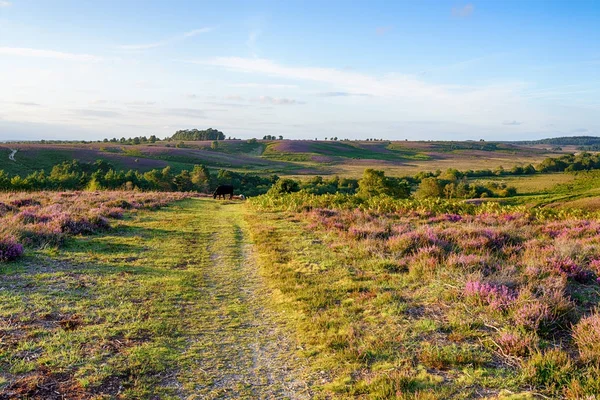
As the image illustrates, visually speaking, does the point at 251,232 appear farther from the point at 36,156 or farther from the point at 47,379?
the point at 36,156

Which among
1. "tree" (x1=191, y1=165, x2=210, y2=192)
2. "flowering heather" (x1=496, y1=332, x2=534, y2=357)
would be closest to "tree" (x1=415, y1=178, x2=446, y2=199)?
"tree" (x1=191, y1=165, x2=210, y2=192)

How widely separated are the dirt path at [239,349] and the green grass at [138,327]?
0.02 m

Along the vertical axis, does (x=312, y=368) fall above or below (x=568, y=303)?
below

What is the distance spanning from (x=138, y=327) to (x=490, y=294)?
679 cm

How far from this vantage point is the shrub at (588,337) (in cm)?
559

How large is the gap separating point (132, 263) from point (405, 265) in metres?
8.01

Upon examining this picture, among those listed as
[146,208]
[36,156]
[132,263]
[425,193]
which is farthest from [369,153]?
[132,263]

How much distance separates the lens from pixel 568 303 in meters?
7.11

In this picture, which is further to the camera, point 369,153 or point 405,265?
point 369,153

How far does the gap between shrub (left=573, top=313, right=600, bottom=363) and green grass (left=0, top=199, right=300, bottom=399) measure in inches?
167

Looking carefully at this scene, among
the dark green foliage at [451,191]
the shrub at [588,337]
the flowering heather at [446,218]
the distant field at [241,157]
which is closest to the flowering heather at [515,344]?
the shrub at [588,337]

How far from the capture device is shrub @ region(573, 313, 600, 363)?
559 centimetres

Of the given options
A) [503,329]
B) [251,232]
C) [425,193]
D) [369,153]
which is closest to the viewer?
[503,329]

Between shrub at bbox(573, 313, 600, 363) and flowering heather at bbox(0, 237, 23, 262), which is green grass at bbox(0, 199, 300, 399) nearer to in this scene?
flowering heather at bbox(0, 237, 23, 262)
